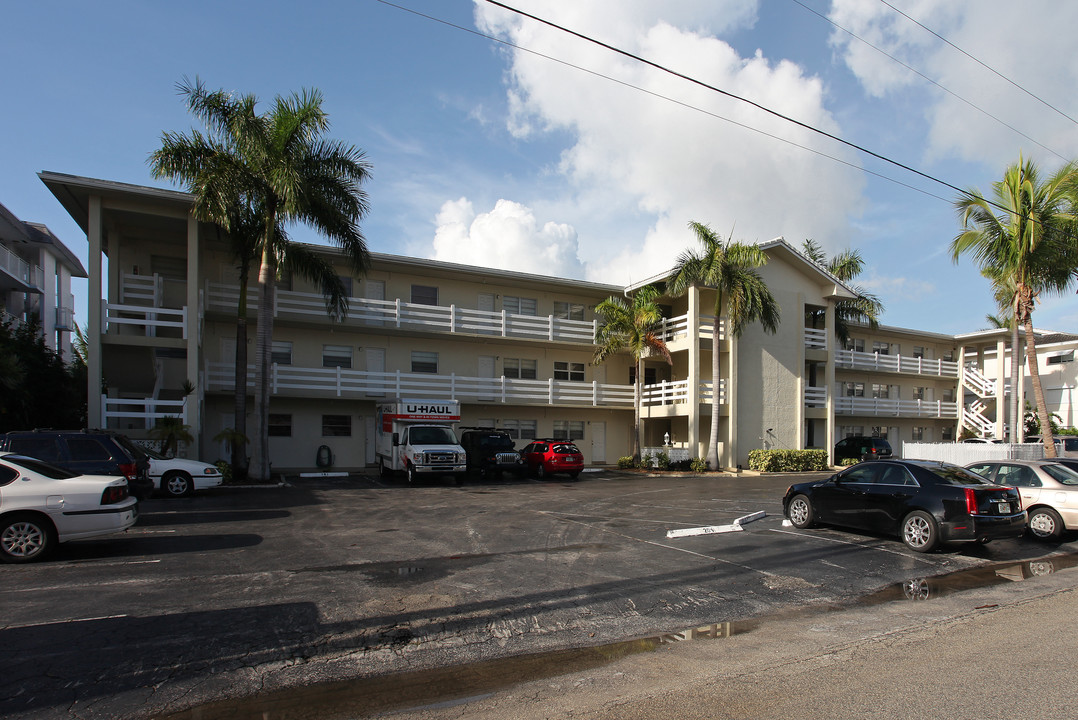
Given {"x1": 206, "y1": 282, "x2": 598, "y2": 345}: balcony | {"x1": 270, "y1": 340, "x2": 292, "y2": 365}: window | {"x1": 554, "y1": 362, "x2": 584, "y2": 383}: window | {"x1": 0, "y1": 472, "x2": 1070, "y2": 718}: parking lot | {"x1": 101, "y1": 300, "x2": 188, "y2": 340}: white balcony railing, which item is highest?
{"x1": 206, "y1": 282, "x2": 598, "y2": 345}: balcony

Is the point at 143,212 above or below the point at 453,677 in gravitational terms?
above

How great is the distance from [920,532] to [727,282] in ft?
59.5

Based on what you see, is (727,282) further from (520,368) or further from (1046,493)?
(1046,493)

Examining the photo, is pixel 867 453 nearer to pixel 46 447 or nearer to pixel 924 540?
pixel 924 540

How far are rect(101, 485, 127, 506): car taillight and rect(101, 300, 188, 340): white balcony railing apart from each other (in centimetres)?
1241

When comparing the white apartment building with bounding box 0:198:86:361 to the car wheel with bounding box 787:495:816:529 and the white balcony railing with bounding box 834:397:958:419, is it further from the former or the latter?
the white balcony railing with bounding box 834:397:958:419

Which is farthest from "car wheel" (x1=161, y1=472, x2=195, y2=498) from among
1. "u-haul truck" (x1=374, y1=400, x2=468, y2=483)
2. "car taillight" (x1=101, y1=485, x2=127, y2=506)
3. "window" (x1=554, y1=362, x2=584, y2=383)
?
"window" (x1=554, y1=362, x2=584, y2=383)

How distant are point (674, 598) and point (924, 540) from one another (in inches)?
216

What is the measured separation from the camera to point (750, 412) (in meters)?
30.6

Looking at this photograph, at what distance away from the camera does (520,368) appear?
101ft

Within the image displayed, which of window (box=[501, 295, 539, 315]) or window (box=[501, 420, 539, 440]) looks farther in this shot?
window (box=[501, 295, 539, 315])

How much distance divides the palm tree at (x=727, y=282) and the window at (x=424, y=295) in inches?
421

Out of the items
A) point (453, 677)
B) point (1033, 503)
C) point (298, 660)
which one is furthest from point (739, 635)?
point (1033, 503)

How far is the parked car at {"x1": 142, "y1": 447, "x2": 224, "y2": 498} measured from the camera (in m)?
16.8
